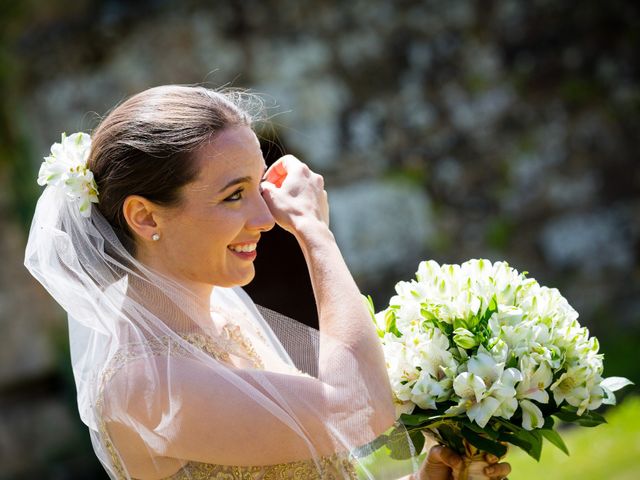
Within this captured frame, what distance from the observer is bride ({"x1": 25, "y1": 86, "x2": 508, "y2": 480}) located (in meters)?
2.50

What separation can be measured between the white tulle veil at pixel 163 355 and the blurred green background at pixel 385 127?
529 centimetres

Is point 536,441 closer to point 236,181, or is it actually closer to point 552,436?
point 552,436

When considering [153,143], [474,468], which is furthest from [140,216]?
[474,468]

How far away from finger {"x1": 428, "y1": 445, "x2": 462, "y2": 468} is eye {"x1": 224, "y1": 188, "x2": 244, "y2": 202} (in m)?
0.91

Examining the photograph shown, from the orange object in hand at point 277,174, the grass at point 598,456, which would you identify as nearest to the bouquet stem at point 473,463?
the orange object in hand at point 277,174

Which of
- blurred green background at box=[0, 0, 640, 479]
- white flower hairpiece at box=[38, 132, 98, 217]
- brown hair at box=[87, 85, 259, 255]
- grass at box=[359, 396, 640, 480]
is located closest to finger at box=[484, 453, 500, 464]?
brown hair at box=[87, 85, 259, 255]

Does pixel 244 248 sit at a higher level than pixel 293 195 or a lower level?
lower

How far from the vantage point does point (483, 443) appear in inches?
104

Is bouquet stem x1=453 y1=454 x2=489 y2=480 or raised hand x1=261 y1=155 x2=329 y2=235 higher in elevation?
raised hand x1=261 y1=155 x2=329 y2=235

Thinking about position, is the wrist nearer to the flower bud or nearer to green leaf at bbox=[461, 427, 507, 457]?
the flower bud

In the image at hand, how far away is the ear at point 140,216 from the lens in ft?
8.80

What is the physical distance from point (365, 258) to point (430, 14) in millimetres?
2314

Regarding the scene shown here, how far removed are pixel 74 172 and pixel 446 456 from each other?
1339 mm

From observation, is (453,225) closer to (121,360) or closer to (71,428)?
(71,428)
